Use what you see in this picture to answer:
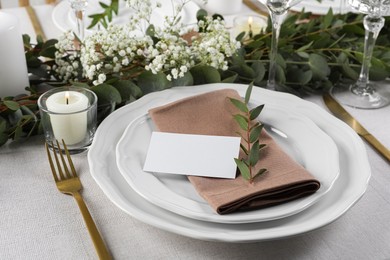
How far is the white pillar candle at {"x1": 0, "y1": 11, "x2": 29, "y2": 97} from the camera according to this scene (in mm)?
973

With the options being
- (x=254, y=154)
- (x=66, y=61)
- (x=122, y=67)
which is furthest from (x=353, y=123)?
(x=66, y=61)

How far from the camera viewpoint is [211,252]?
719 mm

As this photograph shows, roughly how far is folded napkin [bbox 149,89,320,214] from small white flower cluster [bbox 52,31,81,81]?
0.22m

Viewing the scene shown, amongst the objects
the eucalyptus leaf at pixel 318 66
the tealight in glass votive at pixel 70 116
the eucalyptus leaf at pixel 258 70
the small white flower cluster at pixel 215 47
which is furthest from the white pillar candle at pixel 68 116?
the eucalyptus leaf at pixel 318 66

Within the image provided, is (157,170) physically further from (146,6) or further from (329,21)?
(329,21)

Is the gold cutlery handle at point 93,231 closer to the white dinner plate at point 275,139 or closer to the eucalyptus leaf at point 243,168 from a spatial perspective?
the white dinner plate at point 275,139

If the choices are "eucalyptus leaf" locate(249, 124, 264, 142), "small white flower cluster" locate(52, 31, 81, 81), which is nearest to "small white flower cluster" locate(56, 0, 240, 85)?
"small white flower cluster" locate(52, 31, 81, 81)

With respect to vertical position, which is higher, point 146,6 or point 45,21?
point 146,6

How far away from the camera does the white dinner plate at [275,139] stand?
0.71m

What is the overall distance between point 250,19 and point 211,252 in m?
0.76

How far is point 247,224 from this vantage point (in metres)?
0.71

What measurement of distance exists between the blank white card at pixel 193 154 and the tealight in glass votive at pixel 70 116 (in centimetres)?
12

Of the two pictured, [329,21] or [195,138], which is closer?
[195,138]

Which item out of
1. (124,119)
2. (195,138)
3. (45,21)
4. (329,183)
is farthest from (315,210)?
(45,21)
